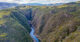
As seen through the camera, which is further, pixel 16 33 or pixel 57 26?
pixel 57 26

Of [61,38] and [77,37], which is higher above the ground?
[77,37]

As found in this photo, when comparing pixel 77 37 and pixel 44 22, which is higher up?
pixel 77 37

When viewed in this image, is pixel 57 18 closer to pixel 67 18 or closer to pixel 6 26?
pixel 67 18

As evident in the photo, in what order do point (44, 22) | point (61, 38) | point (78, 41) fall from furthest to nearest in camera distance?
point (44, 22)
point (61, 38)
point (78, 41)

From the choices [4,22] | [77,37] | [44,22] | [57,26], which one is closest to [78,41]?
[77,37]

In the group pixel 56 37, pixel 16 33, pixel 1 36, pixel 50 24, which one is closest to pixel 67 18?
pixel 50 24

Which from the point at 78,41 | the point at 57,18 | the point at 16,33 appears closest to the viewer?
the point at 78,41

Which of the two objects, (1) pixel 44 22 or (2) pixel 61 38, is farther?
(1) pixel 44 22

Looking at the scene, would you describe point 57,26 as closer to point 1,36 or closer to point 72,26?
point 72,26

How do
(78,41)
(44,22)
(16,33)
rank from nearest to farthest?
(78,41), (16,33), (44,22)
